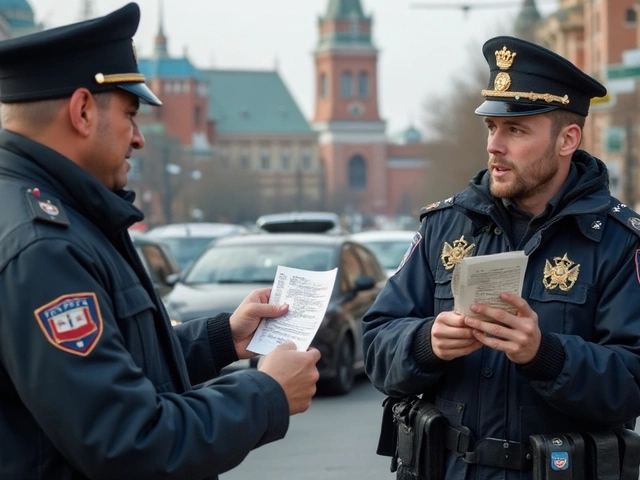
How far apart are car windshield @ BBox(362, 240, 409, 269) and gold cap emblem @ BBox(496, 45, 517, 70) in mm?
13961

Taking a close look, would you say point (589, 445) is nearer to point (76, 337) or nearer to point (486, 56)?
point (486, 56)

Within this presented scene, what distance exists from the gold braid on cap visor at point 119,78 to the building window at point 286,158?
5702 inches

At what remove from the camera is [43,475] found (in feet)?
8.56

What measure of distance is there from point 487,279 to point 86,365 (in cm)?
124

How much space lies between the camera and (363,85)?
149m

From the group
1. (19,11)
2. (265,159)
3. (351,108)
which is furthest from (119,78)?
(351,108)

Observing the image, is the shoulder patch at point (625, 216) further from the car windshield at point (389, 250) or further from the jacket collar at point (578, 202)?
the car windshield at point (389, 250)

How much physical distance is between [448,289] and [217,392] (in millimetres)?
1331

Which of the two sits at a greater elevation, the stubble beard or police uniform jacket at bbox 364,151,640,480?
the stubble beard

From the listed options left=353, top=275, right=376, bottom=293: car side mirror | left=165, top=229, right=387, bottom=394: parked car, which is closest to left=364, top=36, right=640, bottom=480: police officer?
left=165, top=229, right=387, bottom=394: parked car

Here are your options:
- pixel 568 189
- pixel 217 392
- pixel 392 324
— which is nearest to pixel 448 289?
pixel 392 324

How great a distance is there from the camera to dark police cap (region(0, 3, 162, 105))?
2.79 metres

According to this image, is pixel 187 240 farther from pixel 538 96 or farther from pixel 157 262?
pixel 538 96

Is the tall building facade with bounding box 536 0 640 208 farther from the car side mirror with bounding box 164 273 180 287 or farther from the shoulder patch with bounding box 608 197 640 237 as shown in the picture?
the shoulder patch with bounding box 608 197 640 237
